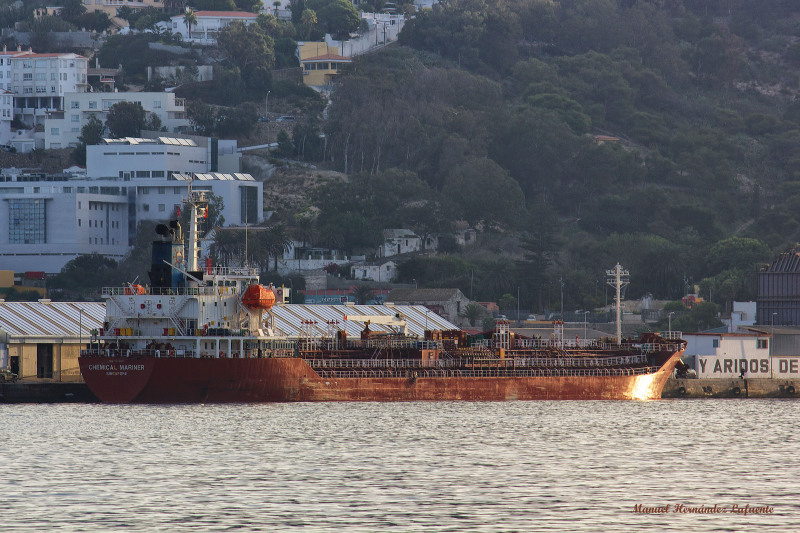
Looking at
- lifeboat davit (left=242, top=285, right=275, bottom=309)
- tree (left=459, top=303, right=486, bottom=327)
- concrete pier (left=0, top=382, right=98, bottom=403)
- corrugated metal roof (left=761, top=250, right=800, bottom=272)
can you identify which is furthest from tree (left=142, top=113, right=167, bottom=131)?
lifeboat davit (left=242, top=285, right=275, bottom=309)

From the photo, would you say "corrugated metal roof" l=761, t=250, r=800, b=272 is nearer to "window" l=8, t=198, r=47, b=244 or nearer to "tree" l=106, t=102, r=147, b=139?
"window" l=8, t=198, r=47, b=244

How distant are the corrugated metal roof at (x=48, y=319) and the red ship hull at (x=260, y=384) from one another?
34.6ft

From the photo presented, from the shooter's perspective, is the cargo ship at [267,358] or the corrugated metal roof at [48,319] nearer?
the cargo ship at [267,358]

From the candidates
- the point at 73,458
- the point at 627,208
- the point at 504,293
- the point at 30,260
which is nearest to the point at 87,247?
the point at 30,260

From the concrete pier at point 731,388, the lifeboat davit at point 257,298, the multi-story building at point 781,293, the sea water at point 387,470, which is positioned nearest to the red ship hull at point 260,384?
the sea water at point 387,470

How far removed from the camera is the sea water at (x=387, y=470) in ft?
134

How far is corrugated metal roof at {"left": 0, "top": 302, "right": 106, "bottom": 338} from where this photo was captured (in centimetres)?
8550

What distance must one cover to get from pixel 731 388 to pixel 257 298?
1258 inches

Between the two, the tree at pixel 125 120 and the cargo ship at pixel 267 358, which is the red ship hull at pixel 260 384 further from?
the tree at pixel 125 120

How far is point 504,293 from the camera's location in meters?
158

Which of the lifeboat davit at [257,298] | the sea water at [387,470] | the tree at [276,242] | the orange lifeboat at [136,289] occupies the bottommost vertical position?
the sea water at [387,470]

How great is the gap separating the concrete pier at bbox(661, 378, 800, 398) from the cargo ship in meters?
3.28

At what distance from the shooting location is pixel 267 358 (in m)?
77.1

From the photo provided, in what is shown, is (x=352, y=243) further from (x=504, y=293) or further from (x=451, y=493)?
(x=451, y=493)
